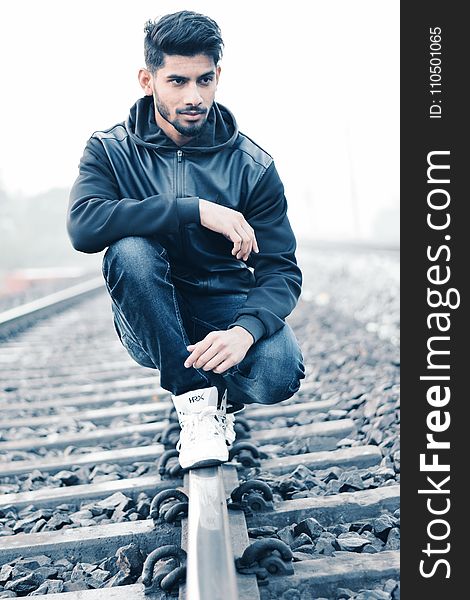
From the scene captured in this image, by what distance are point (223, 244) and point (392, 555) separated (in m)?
1.15

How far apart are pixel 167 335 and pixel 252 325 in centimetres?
27

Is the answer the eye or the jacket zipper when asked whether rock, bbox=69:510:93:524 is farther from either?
the eye

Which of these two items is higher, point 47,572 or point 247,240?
point 247,240

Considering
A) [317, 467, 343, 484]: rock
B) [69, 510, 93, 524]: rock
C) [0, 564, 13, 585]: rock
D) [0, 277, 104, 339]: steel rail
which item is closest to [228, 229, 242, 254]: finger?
[317, 467, 343, 484]: rock

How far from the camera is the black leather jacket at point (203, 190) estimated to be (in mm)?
2465

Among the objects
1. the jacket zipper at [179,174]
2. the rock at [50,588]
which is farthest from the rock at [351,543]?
the jacket zipper at [179,174]

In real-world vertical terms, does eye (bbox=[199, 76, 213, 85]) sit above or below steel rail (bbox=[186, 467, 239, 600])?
above

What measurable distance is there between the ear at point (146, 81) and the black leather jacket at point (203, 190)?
0.02 m

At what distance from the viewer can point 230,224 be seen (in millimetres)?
2365

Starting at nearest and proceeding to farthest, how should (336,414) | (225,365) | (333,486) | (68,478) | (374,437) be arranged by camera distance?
1. (225,365)
2. (333,486)
3. (68,478)
4. (374,437)
5. (336,414)

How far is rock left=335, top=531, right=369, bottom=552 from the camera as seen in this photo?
2.13 m

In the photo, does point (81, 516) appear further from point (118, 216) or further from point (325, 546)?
point (118, 216)

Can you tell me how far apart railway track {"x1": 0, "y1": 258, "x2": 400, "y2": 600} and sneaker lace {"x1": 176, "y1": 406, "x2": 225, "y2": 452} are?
0.12 metres

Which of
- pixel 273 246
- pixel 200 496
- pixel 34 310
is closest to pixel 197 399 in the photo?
pixel 200 496
